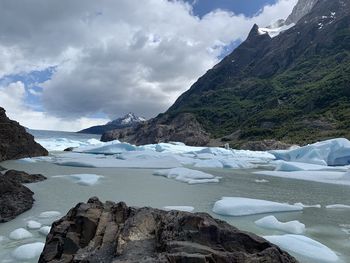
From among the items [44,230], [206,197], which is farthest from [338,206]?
[44,230]

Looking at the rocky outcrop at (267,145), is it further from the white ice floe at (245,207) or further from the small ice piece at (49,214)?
the small ice piece at (49,214)

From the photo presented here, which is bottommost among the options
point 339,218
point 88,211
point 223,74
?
point 339,218

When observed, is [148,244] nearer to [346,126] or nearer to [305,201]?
[305,201]

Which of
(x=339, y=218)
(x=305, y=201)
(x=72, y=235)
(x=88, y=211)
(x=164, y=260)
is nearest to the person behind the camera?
(x=164, y=260)

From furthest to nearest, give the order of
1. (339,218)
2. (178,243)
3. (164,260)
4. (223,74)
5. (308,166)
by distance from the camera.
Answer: (223,74)
(308,166)
(339,218)
(178,243)
(164,260)

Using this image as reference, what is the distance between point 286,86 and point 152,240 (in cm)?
11079

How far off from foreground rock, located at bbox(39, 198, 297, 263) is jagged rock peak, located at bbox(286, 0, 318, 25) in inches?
7159

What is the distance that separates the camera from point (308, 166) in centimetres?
3328

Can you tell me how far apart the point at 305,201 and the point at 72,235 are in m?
12.4

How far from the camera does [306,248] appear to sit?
8.74 m

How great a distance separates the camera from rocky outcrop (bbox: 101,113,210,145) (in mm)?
86375

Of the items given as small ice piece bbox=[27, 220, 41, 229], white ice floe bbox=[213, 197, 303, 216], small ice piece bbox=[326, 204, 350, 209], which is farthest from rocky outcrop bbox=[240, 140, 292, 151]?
small ice piece bbox=[27, 220, 41, 229]

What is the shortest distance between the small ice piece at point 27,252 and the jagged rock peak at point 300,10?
18149 centimetres

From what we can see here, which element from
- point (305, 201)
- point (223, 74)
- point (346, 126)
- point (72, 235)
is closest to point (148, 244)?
point (72, 235)
